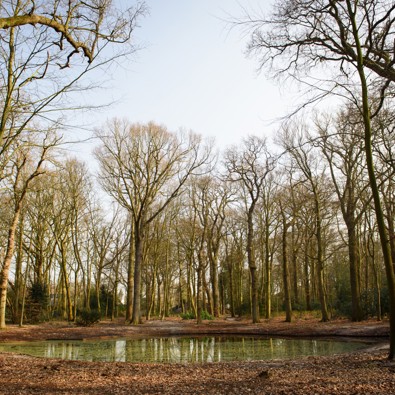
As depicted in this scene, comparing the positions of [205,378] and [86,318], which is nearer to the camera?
[205,378]

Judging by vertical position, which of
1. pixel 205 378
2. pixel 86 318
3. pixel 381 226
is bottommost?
pixel 86 318

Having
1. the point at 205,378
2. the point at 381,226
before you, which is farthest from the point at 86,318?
the point at 381,226

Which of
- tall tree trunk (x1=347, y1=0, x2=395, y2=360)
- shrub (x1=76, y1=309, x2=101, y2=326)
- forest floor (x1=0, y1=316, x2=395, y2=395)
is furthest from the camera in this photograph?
shrub (x1=76, y1=309, x2=101, y2=326)

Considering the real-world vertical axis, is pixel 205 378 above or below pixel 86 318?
above

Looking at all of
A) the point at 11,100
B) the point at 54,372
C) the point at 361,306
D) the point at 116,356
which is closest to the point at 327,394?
the point at 54,372

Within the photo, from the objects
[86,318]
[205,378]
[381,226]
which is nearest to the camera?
[205,378]

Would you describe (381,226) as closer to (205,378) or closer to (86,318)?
(205,378)

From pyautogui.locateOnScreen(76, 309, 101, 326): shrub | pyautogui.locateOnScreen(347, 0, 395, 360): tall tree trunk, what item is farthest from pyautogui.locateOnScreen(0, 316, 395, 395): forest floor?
pyautogui.locateOnScreen(76, 309, 101, 326): shrub

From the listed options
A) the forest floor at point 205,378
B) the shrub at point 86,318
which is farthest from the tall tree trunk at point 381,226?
the shrub at point 86,318

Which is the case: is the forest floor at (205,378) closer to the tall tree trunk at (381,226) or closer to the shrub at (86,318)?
the tall tree trunk at (381,226)

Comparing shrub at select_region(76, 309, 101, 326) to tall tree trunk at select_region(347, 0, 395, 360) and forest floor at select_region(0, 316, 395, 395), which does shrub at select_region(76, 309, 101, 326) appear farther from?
tall tree trunk at select_region(347, 0, 395, 360)

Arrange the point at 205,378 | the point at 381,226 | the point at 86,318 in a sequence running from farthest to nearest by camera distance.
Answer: the point at 86,318, the point at 381,226, the point at 205,378

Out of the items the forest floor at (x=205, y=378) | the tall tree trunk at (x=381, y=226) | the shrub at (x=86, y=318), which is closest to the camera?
the forest floor at (x=205, y=378)

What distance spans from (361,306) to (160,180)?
1534 centimetres
